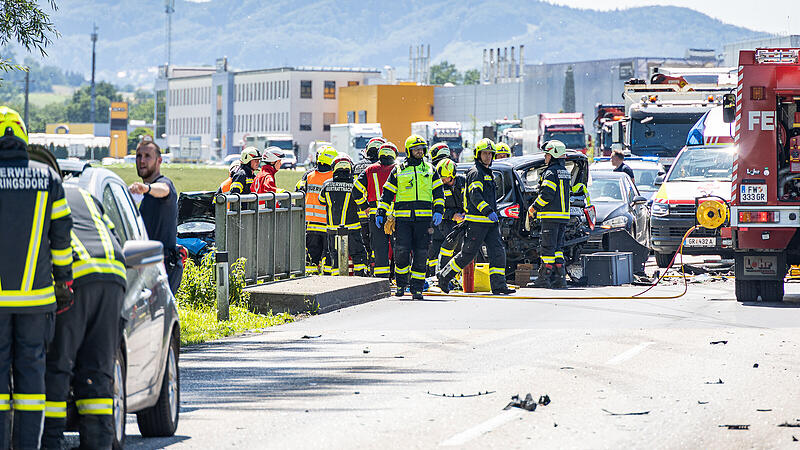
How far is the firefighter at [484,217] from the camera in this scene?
18.4 meters

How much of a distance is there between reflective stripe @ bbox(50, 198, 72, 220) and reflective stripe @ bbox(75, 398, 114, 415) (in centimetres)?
93

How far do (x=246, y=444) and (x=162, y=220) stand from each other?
8.76 ft

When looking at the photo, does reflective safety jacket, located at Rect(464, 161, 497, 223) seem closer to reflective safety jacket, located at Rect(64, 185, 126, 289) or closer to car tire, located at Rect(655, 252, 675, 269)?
car tire, located at Rect(655, 252, 675, 269)

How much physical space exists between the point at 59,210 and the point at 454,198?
12.9 m

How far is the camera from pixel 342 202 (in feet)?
63.5

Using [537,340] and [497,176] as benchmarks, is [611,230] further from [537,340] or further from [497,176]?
[537,340]

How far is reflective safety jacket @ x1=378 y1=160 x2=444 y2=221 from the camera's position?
18.0 m

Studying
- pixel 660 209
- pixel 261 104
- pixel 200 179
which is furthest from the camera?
pixel 261 104

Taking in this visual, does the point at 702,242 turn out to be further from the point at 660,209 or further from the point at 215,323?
the point at 215,323

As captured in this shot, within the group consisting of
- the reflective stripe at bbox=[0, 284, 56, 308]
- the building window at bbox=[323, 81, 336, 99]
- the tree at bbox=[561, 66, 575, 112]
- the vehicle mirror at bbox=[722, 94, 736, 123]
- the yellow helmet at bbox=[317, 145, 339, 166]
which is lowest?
the reflective stripe at bbox=[0, 284, 56, 308]

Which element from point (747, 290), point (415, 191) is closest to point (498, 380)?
point (415, 191)

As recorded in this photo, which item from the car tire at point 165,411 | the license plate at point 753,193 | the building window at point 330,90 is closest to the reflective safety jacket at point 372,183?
the license plate at point 753,193

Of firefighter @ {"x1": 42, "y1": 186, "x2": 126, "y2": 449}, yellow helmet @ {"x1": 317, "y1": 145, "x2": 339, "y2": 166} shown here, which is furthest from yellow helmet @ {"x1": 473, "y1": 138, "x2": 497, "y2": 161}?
firefighter @ {"x1": 42, "y1": 186, "x2": 126, "y2": 449}

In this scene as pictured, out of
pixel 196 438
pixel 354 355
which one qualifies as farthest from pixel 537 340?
pixel 196 438
